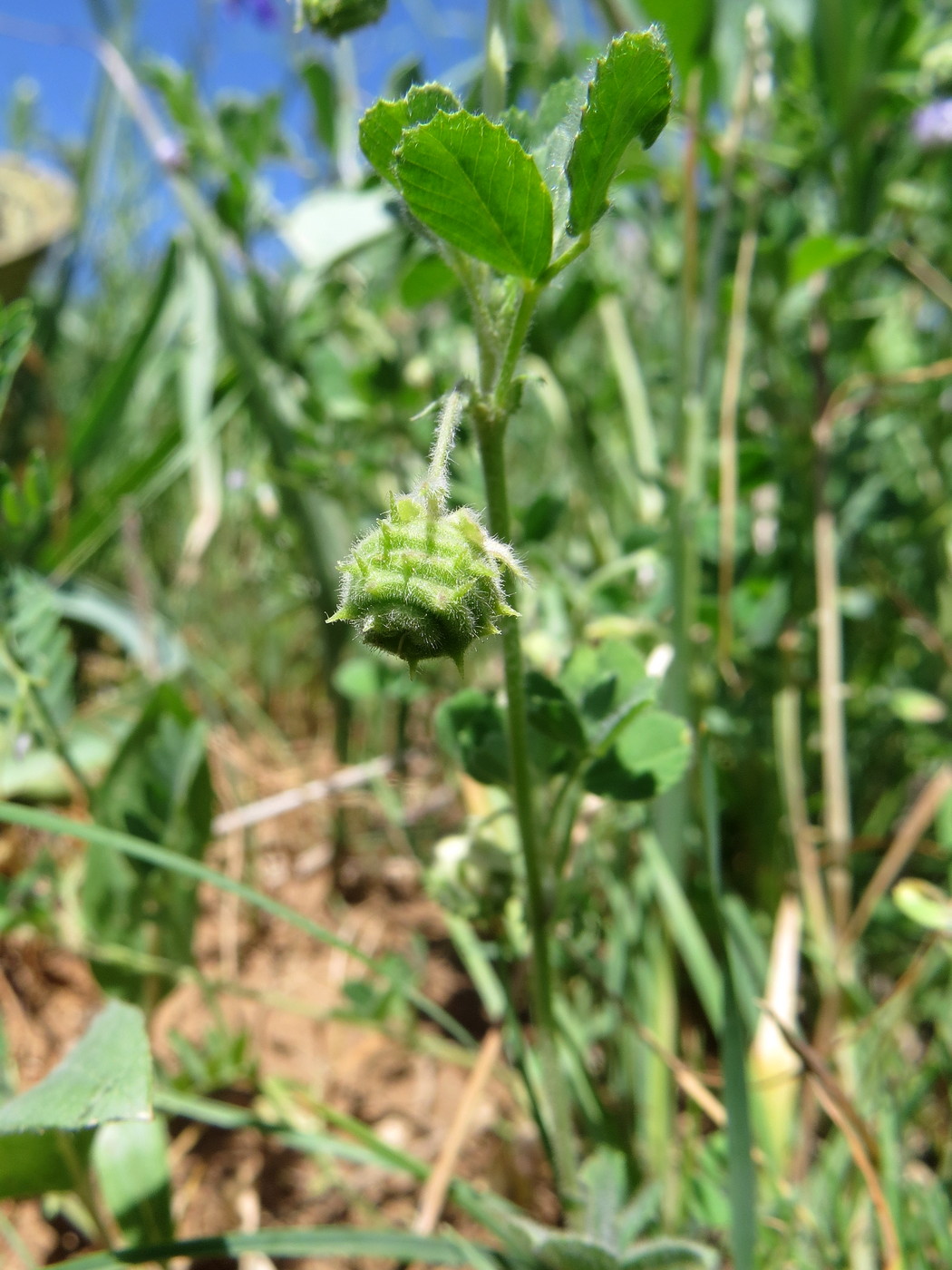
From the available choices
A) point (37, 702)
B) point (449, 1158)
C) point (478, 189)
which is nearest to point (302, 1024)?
point (449, 1158)

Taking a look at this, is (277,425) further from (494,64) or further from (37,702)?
(494,64)

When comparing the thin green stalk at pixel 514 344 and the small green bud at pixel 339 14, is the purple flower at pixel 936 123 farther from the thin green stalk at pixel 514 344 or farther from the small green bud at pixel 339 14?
the thin green stalk at pixel 514 344

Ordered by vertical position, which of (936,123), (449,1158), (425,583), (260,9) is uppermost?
(260,9)

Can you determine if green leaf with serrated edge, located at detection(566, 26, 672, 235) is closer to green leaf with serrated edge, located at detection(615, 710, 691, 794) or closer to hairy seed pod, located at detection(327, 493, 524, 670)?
hairy seed pod, located at detection(327, 493, 524, 670)

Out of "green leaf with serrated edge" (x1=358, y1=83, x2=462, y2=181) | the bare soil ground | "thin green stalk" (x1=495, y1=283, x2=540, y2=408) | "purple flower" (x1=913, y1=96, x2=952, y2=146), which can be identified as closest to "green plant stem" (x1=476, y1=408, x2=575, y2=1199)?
"thin green stalk" (x1=495, y1=283, x2=540, y2=408)

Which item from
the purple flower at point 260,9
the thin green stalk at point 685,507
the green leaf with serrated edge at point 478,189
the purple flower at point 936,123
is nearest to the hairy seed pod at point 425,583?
the green leaf with serrated edge at point 478,189

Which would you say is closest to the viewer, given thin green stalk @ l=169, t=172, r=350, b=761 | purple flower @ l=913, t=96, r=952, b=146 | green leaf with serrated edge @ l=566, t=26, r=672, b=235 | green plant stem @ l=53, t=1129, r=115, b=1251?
green leaf with serrated edge @ l=566, t=26, r=672, b=235
